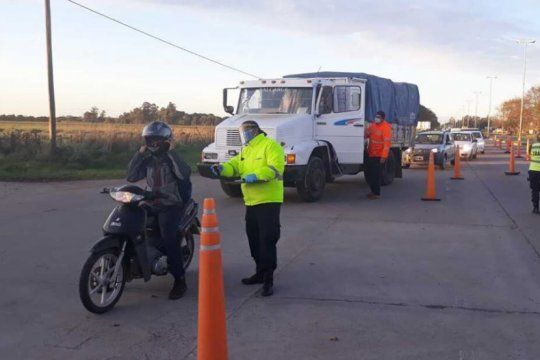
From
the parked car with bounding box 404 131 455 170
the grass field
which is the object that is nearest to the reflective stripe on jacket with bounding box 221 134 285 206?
the grass field

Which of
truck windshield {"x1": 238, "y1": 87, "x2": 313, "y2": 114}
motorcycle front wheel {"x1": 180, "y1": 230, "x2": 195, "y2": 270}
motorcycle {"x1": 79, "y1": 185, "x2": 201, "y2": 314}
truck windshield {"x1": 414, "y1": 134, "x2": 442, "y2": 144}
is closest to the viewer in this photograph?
motorcycle {"x1": 79, "y1": 185, "x2": 201, "y2": 314}

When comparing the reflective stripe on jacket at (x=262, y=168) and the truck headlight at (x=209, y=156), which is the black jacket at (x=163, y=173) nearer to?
the reflective stripe on jacket at (x=262, y=168)

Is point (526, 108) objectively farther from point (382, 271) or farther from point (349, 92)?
point (382, 271)

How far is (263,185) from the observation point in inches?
236

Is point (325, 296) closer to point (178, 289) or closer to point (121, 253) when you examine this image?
point (178, 289)

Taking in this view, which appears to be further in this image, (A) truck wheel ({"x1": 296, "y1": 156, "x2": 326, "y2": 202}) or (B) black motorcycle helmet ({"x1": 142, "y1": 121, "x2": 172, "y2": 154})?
(A) truck wheel ({"x1": 296, "y1": 156, "x2": 326, "y2": 202})

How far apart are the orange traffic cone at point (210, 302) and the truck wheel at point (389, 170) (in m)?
13.8

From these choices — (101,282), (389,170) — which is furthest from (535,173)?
(101,282)

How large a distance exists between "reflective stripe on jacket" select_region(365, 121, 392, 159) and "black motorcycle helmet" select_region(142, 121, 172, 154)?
29.2ft

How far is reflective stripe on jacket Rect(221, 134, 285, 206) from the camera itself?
5.91m

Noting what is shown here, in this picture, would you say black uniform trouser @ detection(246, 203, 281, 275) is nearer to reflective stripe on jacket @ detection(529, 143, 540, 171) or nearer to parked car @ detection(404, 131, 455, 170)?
reflective stripe on jacket @ detection(529, 143, 540, 171)

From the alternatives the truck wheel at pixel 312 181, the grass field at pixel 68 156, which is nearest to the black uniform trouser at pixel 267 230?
the truck wheel at pixel 312 181

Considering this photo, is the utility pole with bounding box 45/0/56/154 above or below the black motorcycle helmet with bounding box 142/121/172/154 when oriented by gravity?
above

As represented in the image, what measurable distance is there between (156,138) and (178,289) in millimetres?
1528
